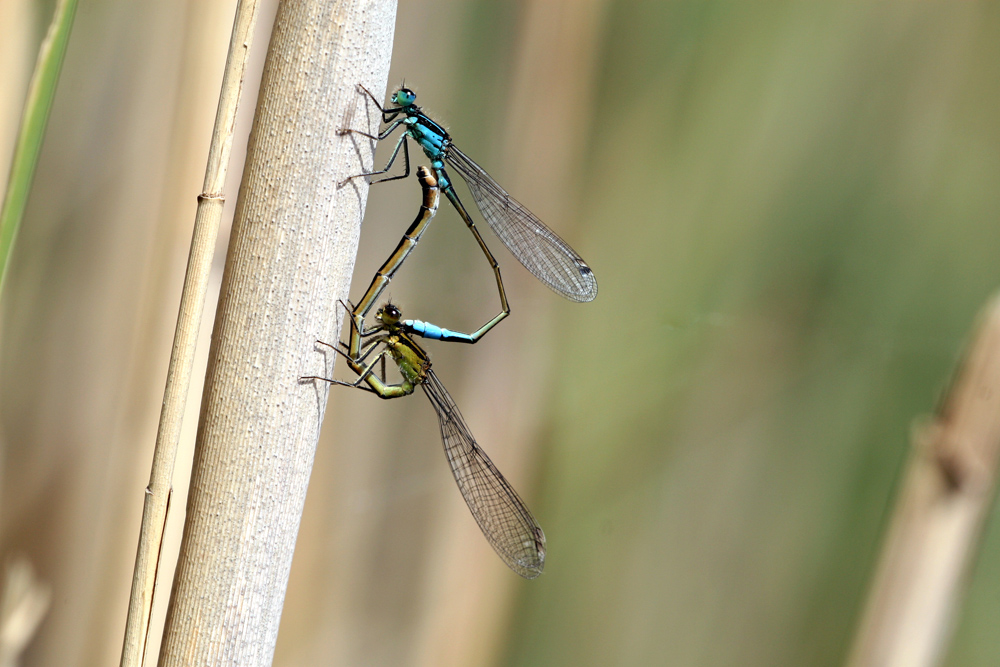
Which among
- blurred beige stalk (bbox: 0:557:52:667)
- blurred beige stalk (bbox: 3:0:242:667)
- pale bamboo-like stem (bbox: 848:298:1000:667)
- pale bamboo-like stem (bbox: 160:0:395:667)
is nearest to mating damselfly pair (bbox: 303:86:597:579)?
blurred beige stalk (bbox: 3:0:242:667)

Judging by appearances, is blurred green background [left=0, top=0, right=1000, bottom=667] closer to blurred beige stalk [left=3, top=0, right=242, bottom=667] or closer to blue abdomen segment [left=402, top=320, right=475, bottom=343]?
blurred beige stalk [left=3, top=0, right=242, bottom=667]

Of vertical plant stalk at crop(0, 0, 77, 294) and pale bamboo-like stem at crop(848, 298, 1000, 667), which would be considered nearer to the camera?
vertical plant stalk at crop(0, 0, 77, 294)

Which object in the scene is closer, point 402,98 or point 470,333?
point 402,98

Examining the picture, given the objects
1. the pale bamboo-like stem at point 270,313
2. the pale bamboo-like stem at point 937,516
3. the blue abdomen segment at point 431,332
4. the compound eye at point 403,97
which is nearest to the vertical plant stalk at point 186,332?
the pale bamboo-like stem at point 270,313

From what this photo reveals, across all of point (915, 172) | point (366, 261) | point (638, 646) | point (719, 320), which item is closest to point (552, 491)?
point (638, 646)

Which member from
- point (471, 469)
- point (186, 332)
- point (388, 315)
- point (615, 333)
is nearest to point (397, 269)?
point (388, 315)

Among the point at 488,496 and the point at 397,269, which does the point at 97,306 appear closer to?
the point at 397,269
